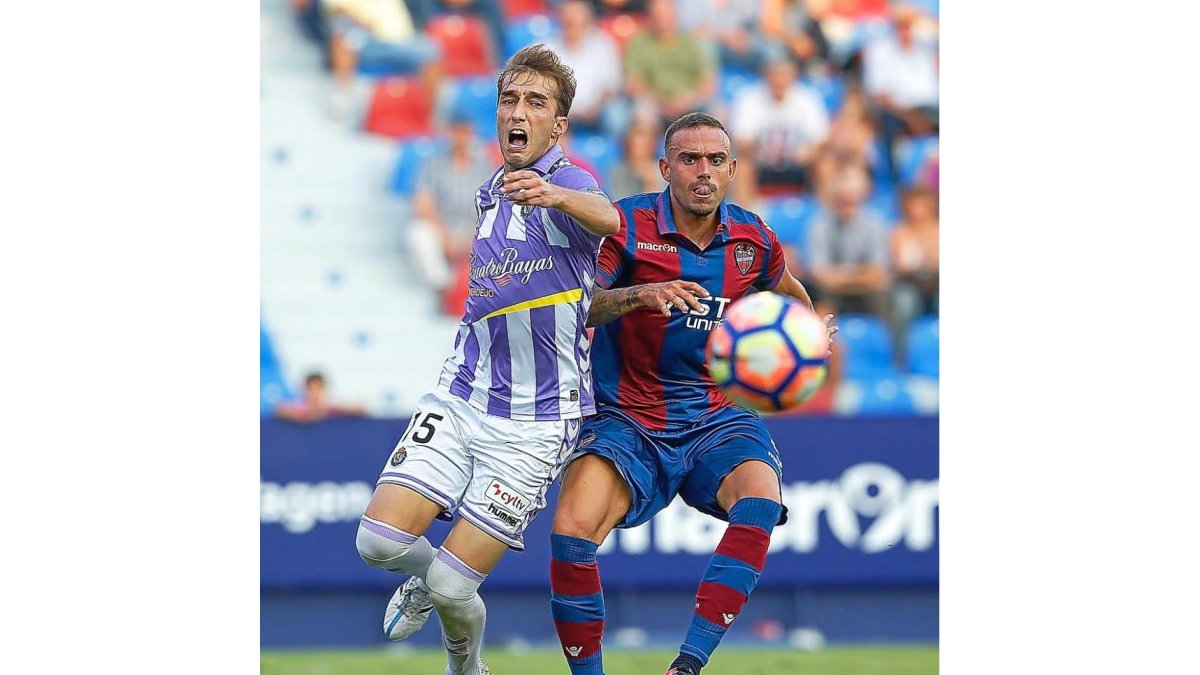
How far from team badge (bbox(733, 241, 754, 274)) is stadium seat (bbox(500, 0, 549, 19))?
6.00m

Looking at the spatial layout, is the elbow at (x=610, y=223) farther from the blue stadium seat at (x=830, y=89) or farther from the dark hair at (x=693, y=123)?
the blue stadium seat at (x=830, y=89)

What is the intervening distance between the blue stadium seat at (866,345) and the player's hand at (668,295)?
5432 mm

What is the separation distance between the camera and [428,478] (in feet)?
18.1

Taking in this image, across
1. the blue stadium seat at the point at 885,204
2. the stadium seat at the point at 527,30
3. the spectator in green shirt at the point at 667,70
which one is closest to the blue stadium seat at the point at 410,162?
the stadium seat at the point at 527,30

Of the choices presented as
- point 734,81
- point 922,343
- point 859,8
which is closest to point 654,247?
point 922,343

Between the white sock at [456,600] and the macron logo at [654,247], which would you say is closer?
the white sock at [456,600]

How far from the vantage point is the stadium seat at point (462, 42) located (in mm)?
11188

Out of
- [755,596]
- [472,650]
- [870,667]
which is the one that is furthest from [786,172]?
[472,650]

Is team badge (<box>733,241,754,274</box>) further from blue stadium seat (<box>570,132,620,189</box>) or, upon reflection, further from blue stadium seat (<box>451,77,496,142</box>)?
blue stadium seat (<box>451,77,496,142</box>)

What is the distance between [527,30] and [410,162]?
1491mm

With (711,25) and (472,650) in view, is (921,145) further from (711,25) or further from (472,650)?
(472,650)

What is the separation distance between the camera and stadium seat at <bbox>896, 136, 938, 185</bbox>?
11180mm

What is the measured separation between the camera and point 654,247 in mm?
5738

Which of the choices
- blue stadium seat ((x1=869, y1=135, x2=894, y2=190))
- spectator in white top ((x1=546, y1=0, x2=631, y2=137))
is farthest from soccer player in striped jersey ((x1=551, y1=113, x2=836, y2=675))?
blue stadium seat ((x1=869, y1=135, x2=894, y2=190))
